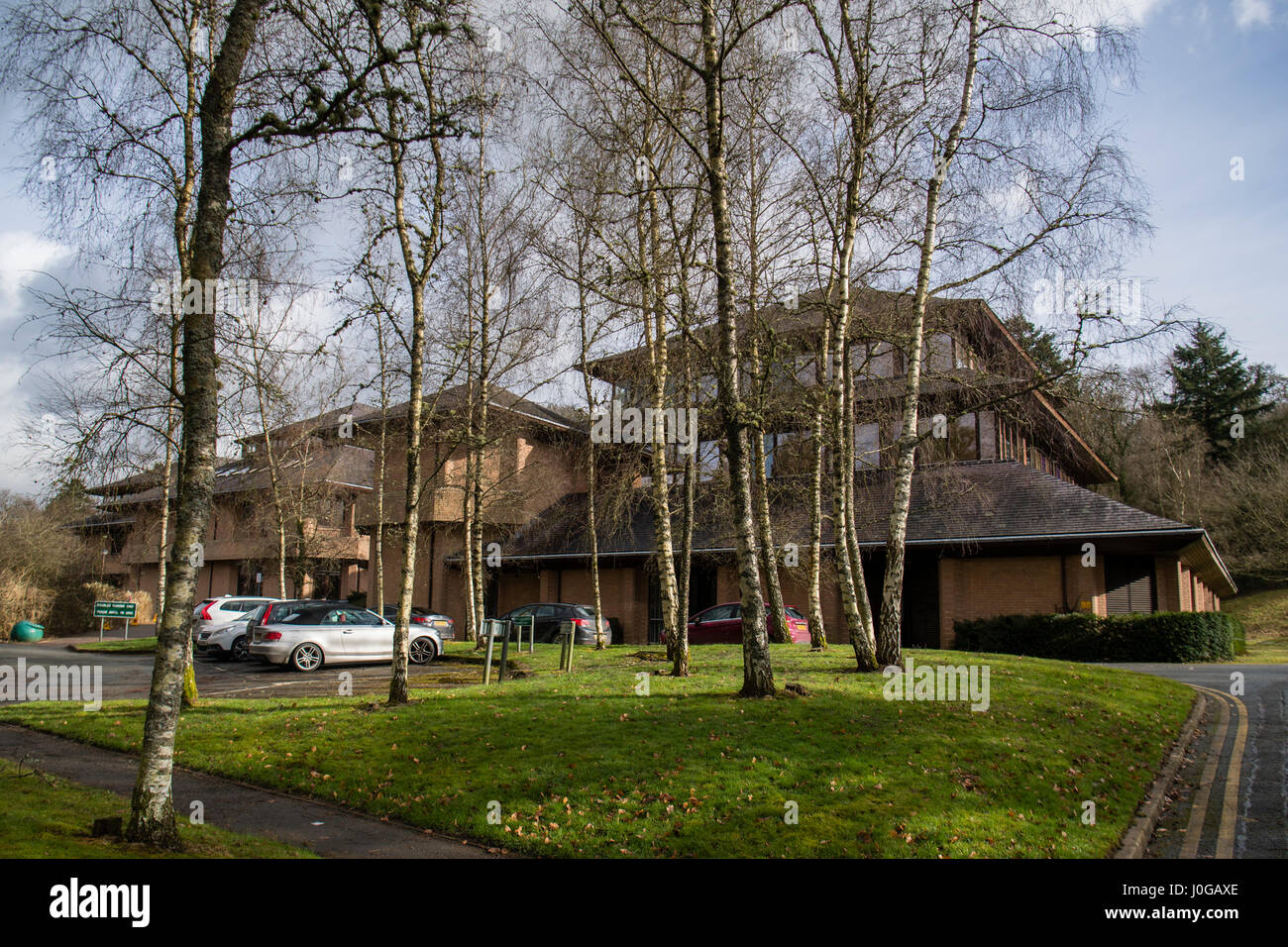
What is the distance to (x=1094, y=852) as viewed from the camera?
6527 mm

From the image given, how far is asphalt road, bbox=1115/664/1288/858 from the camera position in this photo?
6.81 meters

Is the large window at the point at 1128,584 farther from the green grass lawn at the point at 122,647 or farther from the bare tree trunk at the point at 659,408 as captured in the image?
the green grass lawn at the point at 122,647

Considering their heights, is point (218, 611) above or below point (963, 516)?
below

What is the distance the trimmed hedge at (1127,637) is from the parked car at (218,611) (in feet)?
69.0

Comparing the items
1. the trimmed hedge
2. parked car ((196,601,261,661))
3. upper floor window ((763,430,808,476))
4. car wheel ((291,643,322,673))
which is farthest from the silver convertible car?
the trimmed hedge

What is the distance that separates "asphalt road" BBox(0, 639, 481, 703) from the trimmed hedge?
1443cm

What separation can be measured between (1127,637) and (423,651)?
1767cm

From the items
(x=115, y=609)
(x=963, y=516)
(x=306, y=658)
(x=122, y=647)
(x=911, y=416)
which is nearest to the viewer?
(x=911, y=416)

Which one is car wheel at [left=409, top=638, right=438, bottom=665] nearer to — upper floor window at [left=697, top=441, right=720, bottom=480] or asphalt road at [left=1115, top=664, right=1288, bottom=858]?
upper floor window at [left=697, top=441, right=720, bottom=480]

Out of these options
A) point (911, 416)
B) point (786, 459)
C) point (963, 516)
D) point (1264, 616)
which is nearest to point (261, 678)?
point (911, 416)

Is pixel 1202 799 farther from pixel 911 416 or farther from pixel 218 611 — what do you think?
pixel 218 611

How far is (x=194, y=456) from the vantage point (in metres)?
6.10

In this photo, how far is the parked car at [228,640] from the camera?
74.0 feet

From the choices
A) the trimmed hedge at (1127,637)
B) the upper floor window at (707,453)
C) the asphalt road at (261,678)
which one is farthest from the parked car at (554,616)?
the trimmed hedge at (1127,637)
